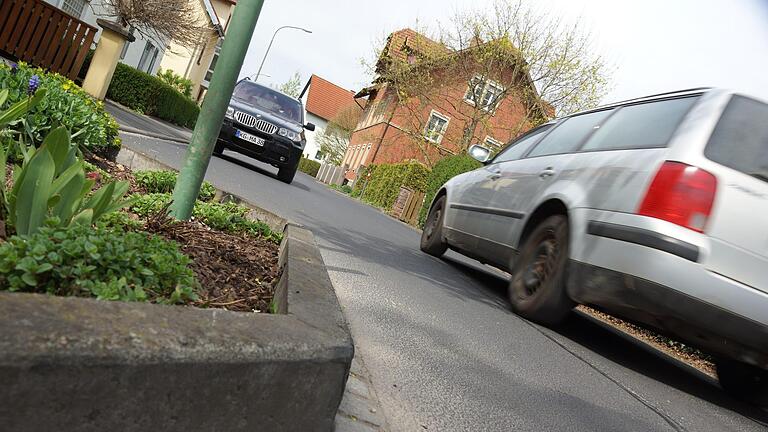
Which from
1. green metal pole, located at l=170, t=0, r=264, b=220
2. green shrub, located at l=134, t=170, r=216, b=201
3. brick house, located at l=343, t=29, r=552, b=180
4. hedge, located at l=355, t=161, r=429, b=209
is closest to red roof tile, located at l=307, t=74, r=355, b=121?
brick house, located at l=343, t=29, r=552, b=180

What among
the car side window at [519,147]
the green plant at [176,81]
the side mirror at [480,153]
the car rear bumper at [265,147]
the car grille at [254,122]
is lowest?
the car rear bumper at [265,147]

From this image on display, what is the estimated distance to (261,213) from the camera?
4.62 m

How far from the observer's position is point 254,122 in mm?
13164

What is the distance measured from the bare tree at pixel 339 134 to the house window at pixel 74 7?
3799 centimetres

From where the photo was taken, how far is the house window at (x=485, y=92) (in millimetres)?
26828

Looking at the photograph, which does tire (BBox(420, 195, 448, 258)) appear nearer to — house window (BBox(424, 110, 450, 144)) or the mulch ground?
the mulch ground

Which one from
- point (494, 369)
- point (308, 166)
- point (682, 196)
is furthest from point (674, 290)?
point (308, 166)

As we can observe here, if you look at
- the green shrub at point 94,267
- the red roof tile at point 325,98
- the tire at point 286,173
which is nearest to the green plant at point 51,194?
the green shrub at point 94,267

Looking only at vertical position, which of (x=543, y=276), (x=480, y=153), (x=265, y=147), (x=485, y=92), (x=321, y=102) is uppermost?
(x=321, y=102)

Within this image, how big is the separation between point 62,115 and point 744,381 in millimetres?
5002

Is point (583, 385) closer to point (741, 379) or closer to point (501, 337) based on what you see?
point (501, 337)

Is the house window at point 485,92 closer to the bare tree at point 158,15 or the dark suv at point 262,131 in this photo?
the bare tree at point 158,15

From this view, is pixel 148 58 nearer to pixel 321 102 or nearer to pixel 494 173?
pixel 494 173

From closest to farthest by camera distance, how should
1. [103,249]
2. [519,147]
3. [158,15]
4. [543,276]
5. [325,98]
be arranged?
1. [103,249]
2. [543,276]
3. [519,147]
4. [158,15]
5. [325,98]
